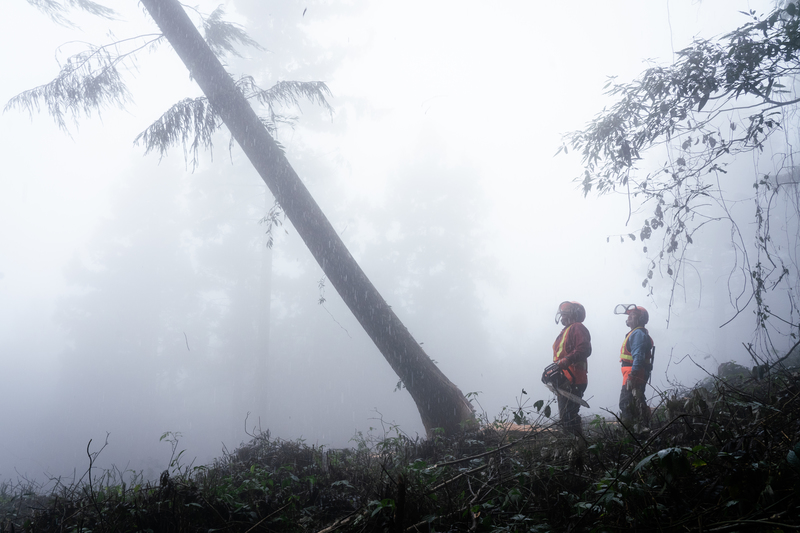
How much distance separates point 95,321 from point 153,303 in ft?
13.1

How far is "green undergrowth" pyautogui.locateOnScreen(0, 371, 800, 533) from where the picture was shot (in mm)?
1545

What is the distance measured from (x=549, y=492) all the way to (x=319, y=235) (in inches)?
157

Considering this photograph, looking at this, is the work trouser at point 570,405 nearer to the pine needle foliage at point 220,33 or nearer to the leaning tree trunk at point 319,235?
the leaning tree trunk at point 319,235

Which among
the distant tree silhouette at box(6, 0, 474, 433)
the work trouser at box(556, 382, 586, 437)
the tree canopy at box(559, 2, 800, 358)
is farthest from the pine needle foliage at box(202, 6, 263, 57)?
the work trouser at box(556, 382, 586, 437)

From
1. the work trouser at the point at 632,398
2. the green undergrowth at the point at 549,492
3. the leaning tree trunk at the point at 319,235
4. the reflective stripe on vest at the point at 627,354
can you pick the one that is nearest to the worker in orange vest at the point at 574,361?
the work trouser at the point at 632,398

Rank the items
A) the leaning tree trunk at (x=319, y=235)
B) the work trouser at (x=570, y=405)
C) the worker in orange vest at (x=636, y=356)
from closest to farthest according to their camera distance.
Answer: the work trouser at (x=570, y=405)
the worker in orange vest at (x=636, y=356)
the leaning tree trunk at (x=319, y=235)

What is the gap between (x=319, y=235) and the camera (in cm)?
516

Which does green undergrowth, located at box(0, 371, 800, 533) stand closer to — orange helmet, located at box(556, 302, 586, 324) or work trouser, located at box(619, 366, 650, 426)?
work trouser, located at box(619, 366, 650, 426)

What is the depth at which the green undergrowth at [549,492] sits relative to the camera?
5.07 ft

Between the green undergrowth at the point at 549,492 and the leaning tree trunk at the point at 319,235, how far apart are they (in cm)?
138

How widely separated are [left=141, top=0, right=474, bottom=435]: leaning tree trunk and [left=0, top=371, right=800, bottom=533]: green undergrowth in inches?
54.3

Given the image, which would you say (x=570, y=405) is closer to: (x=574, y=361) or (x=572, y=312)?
(x=574, y=361)

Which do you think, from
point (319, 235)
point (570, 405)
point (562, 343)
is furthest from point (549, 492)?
point (319, 235)

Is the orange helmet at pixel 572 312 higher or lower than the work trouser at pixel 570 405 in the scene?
higher
